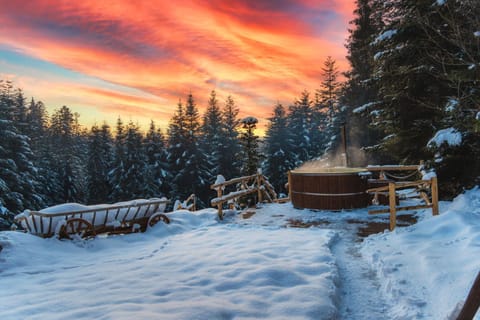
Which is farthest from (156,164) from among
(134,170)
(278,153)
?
(278,153)

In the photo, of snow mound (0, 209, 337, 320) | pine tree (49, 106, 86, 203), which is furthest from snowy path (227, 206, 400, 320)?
pine tree (49, 106, 86, 203)

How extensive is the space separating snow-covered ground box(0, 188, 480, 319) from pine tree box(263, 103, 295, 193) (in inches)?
873

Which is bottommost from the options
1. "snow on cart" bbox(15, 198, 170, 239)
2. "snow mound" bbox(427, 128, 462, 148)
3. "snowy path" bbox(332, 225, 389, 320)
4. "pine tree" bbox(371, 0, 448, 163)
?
"snowy path" bbox(332, 225, 389, 320)

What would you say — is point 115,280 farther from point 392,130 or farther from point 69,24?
point 392,130

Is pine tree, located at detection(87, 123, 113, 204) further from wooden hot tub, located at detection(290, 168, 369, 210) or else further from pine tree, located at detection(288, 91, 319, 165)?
wooden hot tub, located at detection(290, 168, 369, 210)

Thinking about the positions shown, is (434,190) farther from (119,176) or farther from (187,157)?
(119,176)

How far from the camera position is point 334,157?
81.3 feet

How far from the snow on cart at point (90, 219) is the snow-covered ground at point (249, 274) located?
0.85ft

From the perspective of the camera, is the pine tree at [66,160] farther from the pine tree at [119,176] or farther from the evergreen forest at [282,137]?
the pine tree at [119,176]

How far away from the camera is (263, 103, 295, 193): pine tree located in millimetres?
29203

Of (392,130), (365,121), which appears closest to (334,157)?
(365,121)

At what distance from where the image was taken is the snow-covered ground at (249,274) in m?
3.22

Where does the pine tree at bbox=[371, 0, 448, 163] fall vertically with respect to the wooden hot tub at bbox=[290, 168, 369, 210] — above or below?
above

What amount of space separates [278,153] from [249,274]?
83.8 ft
